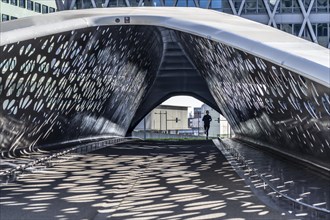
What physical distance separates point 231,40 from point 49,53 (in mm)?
6025

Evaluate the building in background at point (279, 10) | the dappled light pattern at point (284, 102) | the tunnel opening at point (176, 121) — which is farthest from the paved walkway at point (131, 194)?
the tunnel opening at point (176, 121)

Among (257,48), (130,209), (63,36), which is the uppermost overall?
(63,36)

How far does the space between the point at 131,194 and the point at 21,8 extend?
204 feet

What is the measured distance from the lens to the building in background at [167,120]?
225 feet

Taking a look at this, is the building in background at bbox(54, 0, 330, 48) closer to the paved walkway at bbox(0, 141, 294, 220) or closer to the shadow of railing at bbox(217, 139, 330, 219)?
the paved walkway at bbox(0, 141, 294, 220)

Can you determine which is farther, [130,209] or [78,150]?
[78,150]

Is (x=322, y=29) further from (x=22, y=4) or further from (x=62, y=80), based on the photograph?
(x=22, y=4)

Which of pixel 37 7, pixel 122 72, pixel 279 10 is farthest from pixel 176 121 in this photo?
pixel 122 72

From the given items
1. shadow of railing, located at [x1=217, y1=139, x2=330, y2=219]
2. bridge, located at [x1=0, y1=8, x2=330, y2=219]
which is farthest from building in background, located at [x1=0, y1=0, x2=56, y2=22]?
shadow of railing, located at [x1=217, y1=139, x2=330, y2=219]

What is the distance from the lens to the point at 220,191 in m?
9.70

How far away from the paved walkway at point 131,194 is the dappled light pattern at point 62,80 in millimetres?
2234

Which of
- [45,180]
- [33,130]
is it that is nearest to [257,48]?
[45,180]

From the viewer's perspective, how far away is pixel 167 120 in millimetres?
73188

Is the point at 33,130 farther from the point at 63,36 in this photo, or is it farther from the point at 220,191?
the point at 220,191
